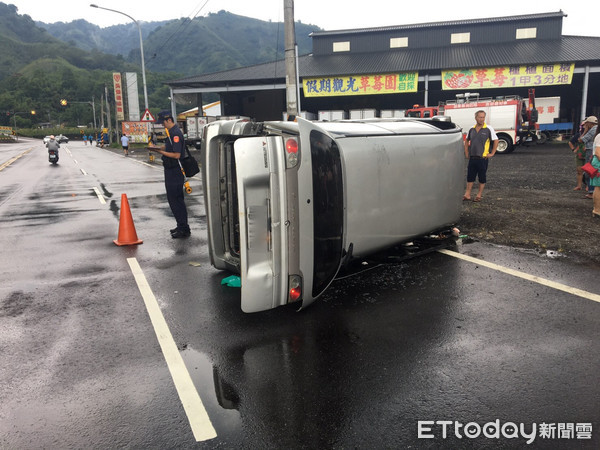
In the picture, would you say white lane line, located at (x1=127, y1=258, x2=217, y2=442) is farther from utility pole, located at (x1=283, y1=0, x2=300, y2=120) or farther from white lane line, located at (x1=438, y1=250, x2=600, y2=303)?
utility pole, located at (x1=283, y1=0, x2=300, y2=120)

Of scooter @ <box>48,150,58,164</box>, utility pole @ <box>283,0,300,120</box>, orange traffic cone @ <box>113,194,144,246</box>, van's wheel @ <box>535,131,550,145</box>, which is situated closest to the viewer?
orange traffic cone @ <box>113,194,144,246</box>

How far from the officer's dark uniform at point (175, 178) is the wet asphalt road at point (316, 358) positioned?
5.02 feet

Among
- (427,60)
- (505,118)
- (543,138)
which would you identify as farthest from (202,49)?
(505,118)

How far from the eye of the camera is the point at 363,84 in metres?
33.4

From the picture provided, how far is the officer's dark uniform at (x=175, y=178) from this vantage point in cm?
710

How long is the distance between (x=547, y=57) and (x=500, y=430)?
114ft

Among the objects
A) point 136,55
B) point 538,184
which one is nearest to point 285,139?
point 538,184

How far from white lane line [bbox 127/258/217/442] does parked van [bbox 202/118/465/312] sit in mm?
708

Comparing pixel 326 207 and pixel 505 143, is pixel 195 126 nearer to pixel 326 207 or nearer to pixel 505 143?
pixel 505 143

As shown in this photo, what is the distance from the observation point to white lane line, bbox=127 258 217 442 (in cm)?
277

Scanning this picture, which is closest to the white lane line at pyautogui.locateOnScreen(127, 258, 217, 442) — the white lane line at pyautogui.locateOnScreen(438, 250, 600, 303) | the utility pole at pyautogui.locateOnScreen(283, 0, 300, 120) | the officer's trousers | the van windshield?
the van windshield

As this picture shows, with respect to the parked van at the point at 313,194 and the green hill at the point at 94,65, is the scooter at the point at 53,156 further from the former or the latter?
the green hill at the point at 94,65

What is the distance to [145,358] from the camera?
12.0 feet

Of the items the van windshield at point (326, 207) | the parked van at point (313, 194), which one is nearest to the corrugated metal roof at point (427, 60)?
the parked van at point (313, 194)
